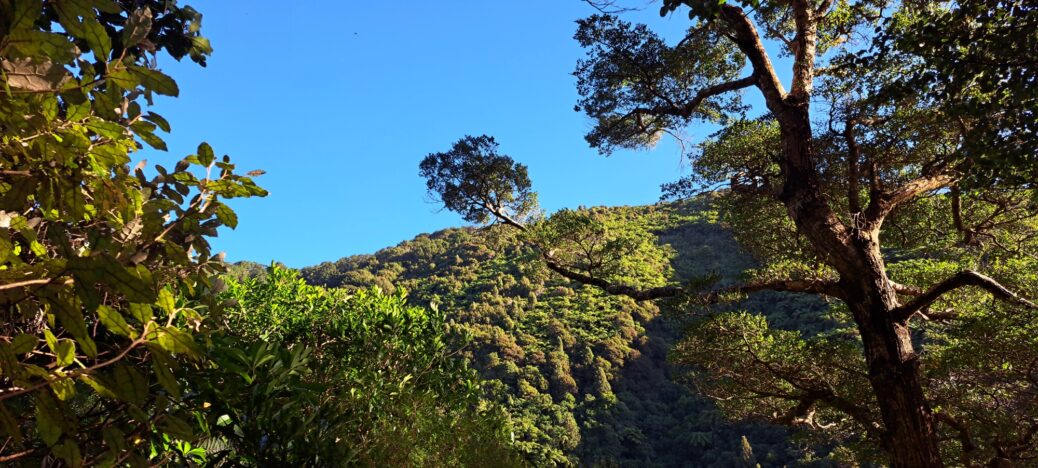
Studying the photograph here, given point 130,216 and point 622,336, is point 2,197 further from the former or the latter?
point 622,336

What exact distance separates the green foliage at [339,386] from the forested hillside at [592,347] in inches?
706

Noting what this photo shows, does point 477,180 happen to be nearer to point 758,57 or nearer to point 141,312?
point 758,57

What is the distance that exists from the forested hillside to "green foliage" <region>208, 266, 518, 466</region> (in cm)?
1793

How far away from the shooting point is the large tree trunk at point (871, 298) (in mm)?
5277

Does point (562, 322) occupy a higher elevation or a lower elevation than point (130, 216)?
higher

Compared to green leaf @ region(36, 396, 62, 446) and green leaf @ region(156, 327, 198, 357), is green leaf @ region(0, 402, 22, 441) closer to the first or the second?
green leaf @ region(36, 396, 62, 446)

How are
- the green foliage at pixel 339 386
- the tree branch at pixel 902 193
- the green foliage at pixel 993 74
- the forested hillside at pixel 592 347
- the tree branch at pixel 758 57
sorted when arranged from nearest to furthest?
1. the green foliage at pixel 339 386
2. the green foliage at pixel 993 74
3. the tree branch at pixel 902 193
4. the tree branch at pixel 758 57
5. the forested hillside at pixel 592 347

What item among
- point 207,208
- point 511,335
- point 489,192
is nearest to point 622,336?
point 511,335

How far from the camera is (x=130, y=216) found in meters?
1.36

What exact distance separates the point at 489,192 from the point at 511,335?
1241 inches

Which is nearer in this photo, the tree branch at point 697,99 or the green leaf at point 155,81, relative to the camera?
the green leaf at point 155,81

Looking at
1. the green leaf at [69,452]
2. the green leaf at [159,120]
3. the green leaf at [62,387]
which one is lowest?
the green leaf at [69,452]

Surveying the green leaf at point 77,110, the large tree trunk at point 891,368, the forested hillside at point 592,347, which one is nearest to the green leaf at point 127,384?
the green leaf at point 77,110

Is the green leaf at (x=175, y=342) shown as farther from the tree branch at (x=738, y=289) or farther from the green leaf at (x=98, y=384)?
the tree branch at (x=738, y=289)
